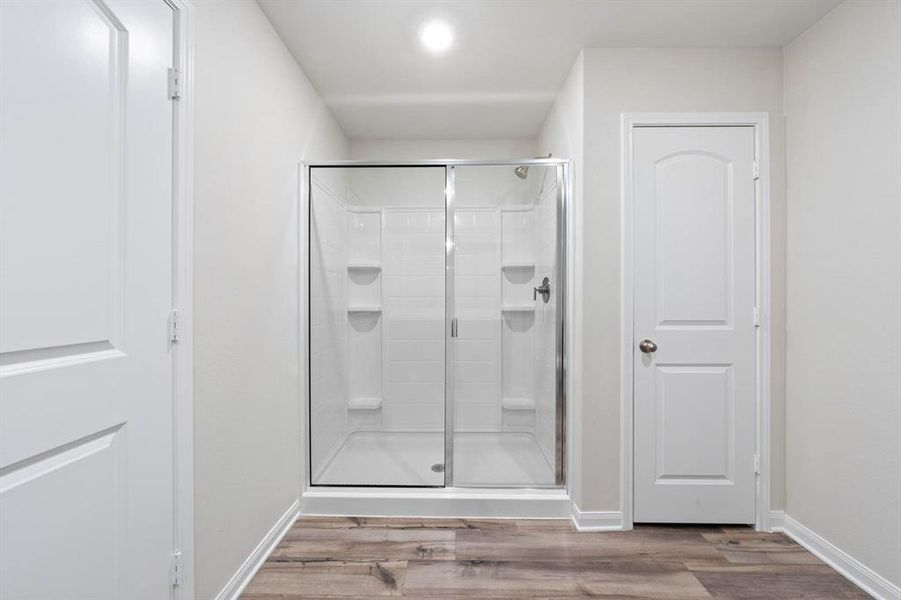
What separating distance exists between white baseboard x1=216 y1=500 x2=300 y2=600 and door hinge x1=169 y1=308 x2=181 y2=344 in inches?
38.8

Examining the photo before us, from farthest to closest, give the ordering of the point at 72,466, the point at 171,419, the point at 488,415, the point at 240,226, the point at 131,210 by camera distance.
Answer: the point at 488,415, the point at 240,226, the point at 171,419, the point at 131,210, the point at 72,466

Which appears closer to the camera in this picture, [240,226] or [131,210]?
[131,210]

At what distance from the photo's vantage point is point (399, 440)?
290 cm

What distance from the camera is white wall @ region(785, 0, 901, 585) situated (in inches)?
69.3

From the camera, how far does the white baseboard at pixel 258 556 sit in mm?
1722

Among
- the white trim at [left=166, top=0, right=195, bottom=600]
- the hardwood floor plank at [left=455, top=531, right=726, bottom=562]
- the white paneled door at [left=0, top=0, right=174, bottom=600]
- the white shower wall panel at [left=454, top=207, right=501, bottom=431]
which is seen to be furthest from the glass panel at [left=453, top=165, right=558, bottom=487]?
the white paneled door at [left=0, top=0, right=174, bottom=600]

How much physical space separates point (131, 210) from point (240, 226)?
0.60 meters

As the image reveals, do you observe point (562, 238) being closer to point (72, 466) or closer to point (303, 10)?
point (303, 10)

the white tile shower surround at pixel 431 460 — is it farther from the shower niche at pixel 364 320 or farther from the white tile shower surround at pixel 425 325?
the shower niche at pixel 364 320

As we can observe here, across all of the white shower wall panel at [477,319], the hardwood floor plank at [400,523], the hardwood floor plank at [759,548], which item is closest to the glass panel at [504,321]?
the white shower wall panel at [477,319]

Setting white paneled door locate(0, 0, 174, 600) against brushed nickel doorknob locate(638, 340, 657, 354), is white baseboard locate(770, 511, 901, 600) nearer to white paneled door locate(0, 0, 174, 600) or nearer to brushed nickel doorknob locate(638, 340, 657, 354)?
brushed nickel doorknob locate(638, 340, 657, 354)

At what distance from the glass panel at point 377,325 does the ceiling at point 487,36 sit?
0.58m

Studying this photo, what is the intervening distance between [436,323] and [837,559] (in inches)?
86.1

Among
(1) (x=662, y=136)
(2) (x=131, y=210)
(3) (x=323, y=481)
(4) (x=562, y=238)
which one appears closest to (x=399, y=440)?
(3) (x=323, y=481)
